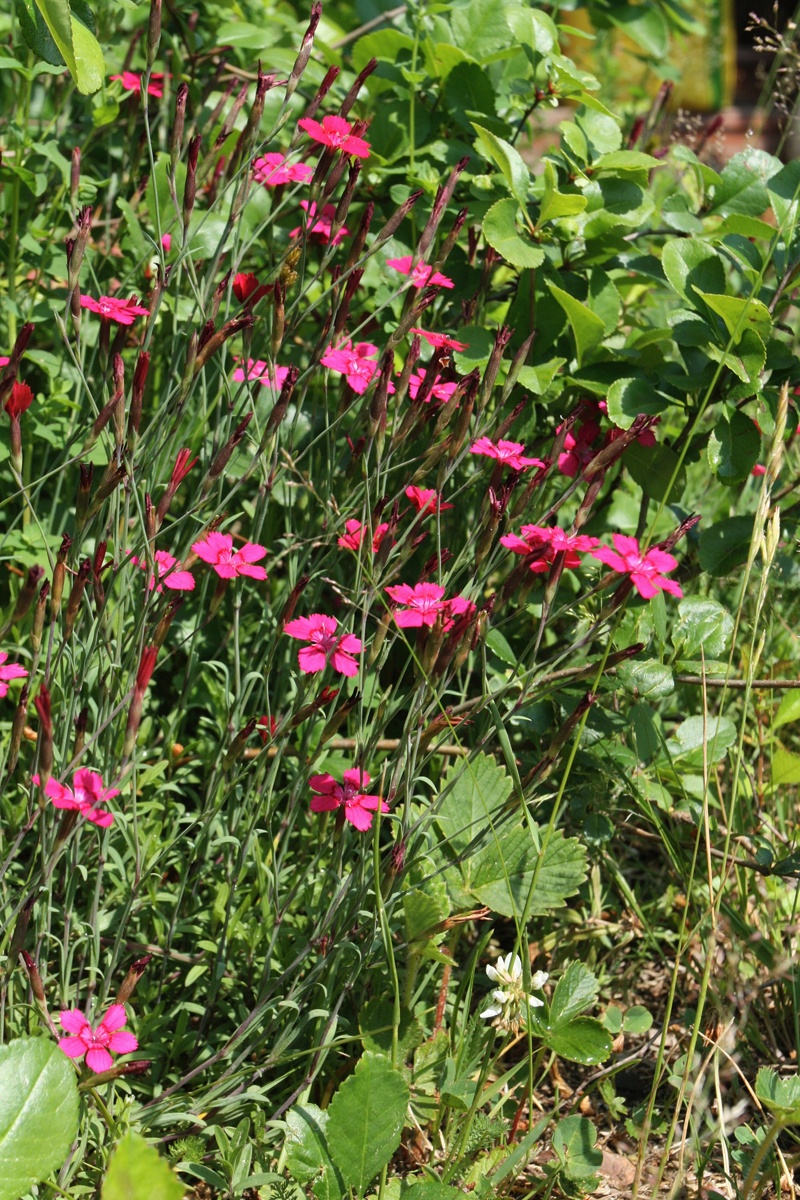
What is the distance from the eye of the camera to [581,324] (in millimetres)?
2098

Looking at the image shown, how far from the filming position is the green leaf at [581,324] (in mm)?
2051

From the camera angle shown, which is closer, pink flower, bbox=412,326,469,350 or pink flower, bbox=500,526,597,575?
pink flower, bbox=500,526,597,575

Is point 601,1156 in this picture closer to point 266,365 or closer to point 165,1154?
point 165,1154

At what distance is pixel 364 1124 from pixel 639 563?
0.81 metres

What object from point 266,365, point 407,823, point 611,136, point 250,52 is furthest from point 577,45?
point 407,823

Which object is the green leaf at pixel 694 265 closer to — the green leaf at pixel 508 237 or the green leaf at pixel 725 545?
the green leaf at pixel 508 237

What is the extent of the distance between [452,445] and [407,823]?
53 cm

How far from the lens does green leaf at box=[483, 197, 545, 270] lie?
1.97 metres

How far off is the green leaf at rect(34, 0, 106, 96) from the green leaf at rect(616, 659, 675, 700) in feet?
3.71

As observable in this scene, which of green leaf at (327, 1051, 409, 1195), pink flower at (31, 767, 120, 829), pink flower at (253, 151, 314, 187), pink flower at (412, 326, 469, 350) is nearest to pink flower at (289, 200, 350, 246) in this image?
pink flower at (253, 151, 314, 187)

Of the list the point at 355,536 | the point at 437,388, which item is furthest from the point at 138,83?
the point at 355,536

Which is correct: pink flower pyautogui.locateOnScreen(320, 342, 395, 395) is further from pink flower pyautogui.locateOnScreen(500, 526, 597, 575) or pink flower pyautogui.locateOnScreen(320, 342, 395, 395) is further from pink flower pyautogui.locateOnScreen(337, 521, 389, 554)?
pink flower pyautogui.locateOnScreen(500, 526, 597, 575)

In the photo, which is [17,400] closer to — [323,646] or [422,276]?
[323,646]

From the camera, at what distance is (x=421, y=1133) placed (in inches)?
68.9
